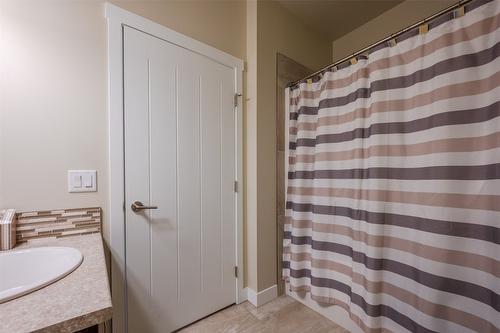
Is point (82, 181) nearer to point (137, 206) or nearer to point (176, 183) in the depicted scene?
point (137, 206)

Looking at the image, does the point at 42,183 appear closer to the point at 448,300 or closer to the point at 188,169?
the point at 188,169

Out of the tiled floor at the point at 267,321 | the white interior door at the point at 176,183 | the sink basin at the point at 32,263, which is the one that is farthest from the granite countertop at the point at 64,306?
the tiled floor at the point at 267,321

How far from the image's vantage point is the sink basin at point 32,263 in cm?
78

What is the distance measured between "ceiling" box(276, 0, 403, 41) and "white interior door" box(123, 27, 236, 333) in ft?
3.11

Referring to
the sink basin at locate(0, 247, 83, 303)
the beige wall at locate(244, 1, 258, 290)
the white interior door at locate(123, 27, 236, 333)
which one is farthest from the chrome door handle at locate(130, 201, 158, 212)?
the beige wall at locate(244, 1, 258, 290)

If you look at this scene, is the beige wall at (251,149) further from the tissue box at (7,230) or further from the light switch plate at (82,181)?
the tissue box at (7,230)

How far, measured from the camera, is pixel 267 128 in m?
1.71

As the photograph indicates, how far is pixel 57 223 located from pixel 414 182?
1.80 metres

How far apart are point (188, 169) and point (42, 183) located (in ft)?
2.37

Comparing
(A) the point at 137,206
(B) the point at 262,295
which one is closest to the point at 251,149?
(A) the point at 137,206

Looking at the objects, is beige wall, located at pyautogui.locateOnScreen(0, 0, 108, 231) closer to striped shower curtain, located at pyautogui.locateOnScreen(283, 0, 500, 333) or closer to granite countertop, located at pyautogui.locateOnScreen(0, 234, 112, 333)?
granite countertop, located at pyautogui.locateOnScreen(0, 234, 112, 333)

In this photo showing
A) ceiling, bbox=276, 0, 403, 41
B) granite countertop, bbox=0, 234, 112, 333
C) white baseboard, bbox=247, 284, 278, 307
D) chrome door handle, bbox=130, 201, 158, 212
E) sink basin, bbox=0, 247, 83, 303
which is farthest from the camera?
ceiling, bbox=276, 0, 403, 41

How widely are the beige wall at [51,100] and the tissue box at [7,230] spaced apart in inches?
2.6

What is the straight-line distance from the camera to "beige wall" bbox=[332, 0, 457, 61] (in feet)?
5.61
